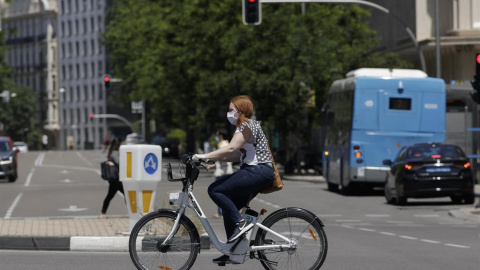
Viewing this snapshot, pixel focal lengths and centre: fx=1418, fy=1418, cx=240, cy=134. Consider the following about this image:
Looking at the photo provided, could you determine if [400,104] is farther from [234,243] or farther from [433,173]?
[234,243]

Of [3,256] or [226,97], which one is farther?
[226,97]

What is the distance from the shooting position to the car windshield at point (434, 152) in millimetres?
31781

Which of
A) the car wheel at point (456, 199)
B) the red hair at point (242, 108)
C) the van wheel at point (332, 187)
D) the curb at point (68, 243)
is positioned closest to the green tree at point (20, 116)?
the van wheel at point (332, 187)

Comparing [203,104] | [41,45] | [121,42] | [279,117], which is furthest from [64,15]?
[279,117]

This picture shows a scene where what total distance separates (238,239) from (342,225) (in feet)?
40.1

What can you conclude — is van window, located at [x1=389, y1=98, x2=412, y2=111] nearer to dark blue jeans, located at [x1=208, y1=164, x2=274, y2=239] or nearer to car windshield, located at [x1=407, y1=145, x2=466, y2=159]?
car windshield, located at [x1=407, y1=145, x2=466, y2=159]

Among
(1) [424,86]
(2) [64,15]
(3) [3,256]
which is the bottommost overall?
(3) [3,256]

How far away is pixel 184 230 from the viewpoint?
1302cm

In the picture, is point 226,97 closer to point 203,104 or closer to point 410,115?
point 203,104

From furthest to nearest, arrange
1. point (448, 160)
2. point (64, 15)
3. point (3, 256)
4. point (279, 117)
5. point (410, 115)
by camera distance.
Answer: point (64, 15) < point (279, 117) < point (410, 115) < point (448, 160) < point (3, 256)

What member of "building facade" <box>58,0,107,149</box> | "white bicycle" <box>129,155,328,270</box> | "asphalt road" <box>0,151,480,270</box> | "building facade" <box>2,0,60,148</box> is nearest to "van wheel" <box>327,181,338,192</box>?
"asphalt road" <box>0,151,480,270</box>

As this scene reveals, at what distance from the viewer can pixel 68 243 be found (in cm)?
1800

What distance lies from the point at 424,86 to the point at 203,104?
99.6 ft

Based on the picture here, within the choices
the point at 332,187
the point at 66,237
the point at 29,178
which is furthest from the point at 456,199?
the point at 29,178
